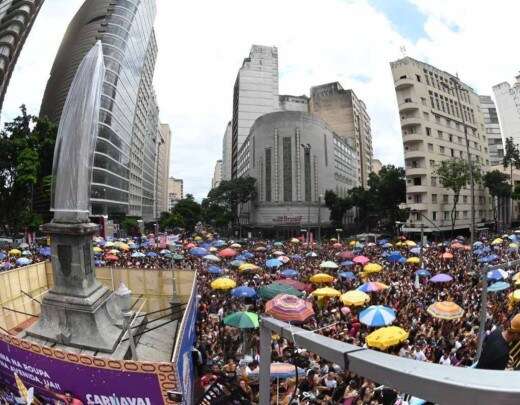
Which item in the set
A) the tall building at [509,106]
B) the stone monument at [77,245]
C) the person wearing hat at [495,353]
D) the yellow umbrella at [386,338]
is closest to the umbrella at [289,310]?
the yellow umbrella at [386,338]

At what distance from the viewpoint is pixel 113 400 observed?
624 cm

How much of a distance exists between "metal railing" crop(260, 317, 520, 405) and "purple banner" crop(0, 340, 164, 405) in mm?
4781

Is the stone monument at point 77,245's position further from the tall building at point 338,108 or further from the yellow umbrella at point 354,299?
the tall building at point 338,108

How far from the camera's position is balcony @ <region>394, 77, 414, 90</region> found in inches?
2184

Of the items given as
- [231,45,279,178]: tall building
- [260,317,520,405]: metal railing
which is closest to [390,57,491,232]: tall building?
[260,317,520,405]: metal railing

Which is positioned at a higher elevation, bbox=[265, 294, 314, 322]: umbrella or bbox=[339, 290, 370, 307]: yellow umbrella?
bbox=[265, 294, 314, 322]: umbrella

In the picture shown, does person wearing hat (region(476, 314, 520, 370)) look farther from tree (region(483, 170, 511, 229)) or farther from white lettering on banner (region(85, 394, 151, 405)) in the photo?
tree (region(483, 170, 511, 229))

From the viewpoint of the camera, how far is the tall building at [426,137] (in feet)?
182

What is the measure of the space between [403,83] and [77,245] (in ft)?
178

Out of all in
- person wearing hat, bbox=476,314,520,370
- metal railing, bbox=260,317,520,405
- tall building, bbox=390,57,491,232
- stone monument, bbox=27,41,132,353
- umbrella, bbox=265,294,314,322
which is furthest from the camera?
tall building, bbox=390,57,491,232

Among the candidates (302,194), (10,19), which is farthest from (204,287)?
(302,194)

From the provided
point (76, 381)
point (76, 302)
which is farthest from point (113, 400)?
point (76, 302)

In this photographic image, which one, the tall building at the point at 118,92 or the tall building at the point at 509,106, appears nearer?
the tall building at the point at 118,92

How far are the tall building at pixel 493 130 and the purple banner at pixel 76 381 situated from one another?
10324cm
